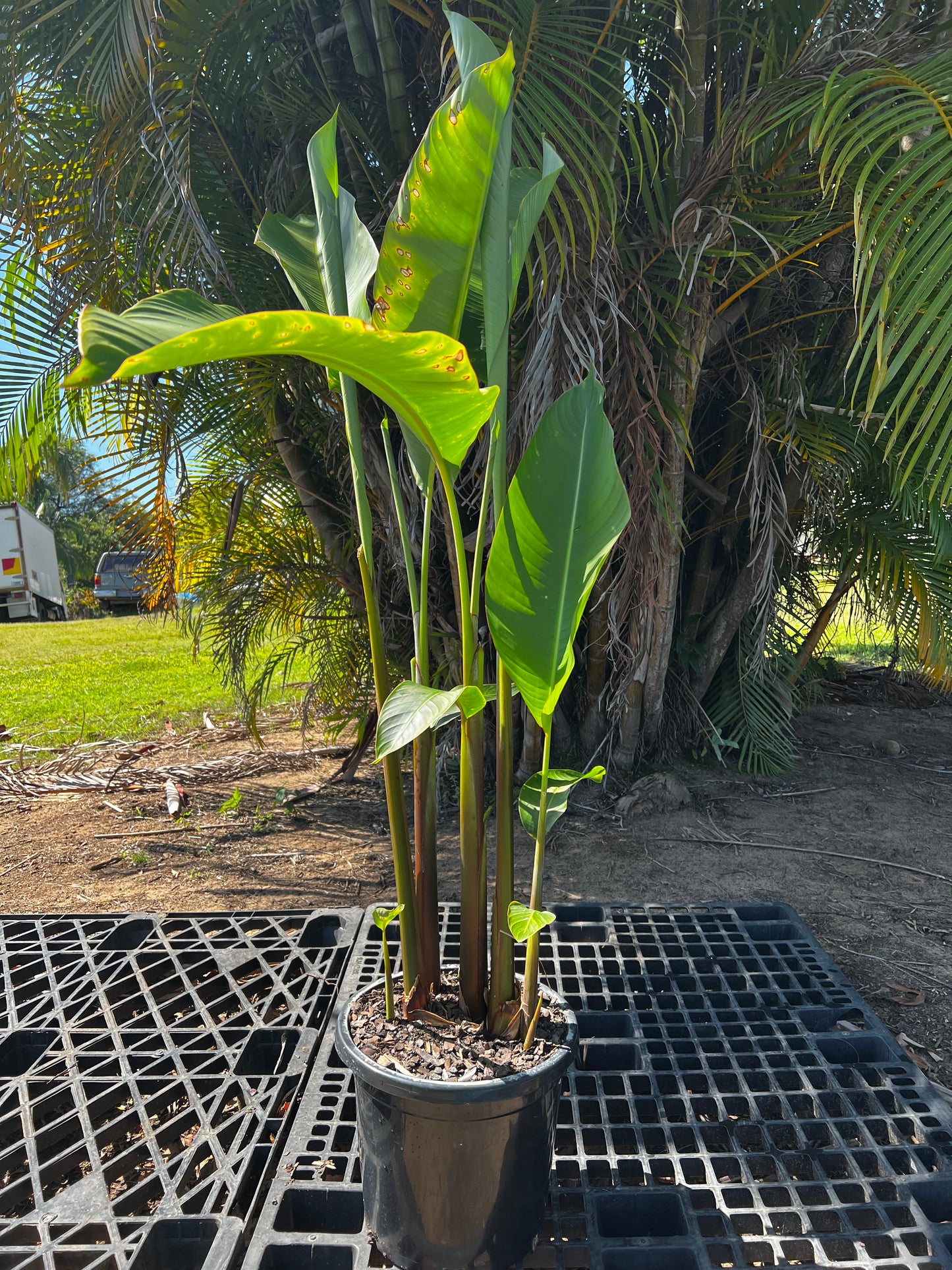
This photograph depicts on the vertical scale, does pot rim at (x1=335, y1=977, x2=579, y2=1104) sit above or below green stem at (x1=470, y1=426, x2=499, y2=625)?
below

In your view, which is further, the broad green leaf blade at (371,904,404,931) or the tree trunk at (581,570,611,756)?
the tree trunk at (581,570,611,756)

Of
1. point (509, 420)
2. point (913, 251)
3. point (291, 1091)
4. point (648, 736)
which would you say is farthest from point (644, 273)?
point (291, 1091)

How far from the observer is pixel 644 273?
8.81 ft

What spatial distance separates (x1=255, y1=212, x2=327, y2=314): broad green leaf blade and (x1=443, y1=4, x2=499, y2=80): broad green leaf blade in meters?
0.32

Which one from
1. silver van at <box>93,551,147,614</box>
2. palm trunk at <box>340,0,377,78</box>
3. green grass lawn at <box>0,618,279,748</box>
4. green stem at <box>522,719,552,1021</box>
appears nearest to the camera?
green stem at <box>522,719,552,1021</box>

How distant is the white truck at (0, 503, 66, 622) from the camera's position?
645 inches

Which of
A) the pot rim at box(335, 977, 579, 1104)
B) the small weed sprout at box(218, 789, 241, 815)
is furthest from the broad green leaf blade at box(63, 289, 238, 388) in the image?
the small weed sprout at box(218, 789, 241, 815)

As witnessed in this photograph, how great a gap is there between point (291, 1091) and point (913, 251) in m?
2.08

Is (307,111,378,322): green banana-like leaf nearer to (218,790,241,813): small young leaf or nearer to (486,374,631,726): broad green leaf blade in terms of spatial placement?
(486,374,631,726): broad green leaf blade

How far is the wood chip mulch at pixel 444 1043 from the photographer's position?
3.40 feet

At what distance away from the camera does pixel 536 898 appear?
3.67 feet

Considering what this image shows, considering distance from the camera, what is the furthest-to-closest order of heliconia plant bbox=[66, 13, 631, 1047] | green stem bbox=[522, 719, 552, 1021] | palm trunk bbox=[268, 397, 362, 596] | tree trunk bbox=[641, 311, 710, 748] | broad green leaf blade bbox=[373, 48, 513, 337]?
1. palm trunk bbox=[268, 397, 362, 596]
2. tree trunk bbox=[641, 311, 710, 748]
3. green stem bbox=[522, 719, 552, 1021]
4. broad green leaf blade bbox=[373, 48, 513, 337]
5. heliconia plant bbox=[66, 13, 631, 1047]

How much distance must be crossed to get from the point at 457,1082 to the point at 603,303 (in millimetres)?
2315

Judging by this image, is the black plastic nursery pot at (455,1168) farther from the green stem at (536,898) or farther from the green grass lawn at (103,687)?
the green grass lawn at (103,687)
